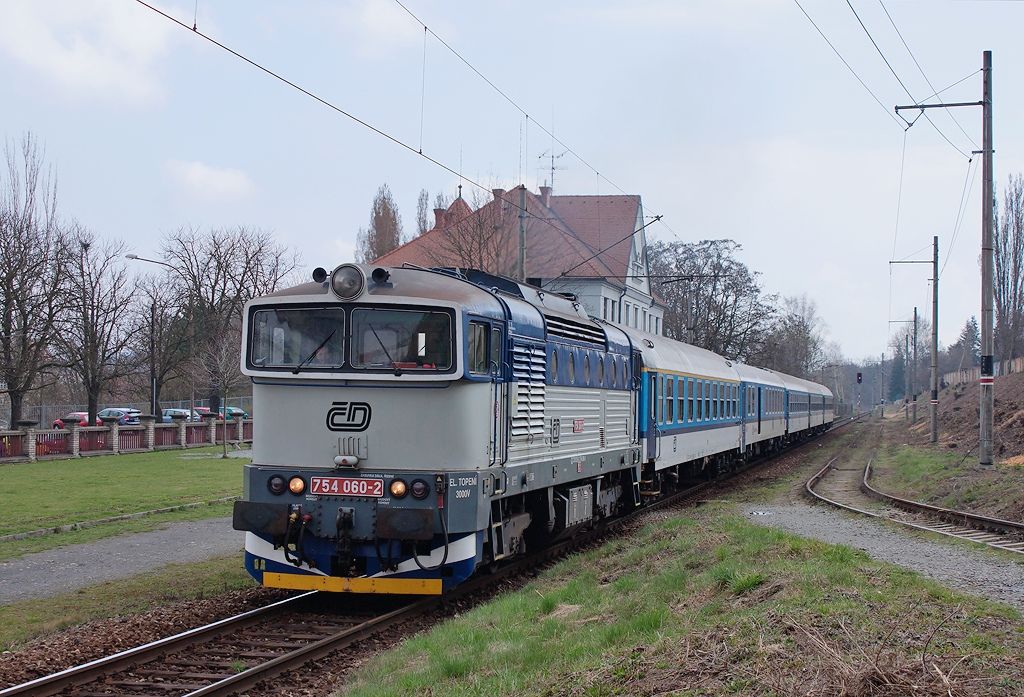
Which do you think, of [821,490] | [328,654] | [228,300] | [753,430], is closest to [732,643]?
[328,654]

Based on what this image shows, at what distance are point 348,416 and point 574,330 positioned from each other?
487cm

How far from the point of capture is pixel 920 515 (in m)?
18.2

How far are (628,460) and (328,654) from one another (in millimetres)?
9519

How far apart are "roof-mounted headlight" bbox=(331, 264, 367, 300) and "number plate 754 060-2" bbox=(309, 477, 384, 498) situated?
5.96ft

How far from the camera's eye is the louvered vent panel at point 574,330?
1345cm

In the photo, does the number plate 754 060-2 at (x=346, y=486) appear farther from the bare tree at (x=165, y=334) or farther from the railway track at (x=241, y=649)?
the bare tree at (x=165, y=334)

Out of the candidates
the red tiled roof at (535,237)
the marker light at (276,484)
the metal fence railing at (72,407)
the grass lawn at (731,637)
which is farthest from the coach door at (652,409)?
the metal fence railing at (72,407)

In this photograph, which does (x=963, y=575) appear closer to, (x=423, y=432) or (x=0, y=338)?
(x=423, y=432)

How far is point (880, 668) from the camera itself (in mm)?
5512

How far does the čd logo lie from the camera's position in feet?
34.4

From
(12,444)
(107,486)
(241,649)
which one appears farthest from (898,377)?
(241,649)

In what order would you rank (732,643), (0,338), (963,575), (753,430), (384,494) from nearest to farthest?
(732,643), (384,494), (963,575), (753,430), (0,338)

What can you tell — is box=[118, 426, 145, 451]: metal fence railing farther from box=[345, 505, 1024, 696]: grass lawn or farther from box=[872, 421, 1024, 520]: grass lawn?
box=[345, 505, 1024, 696]: grass lawn

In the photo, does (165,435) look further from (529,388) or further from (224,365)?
(529,388)
